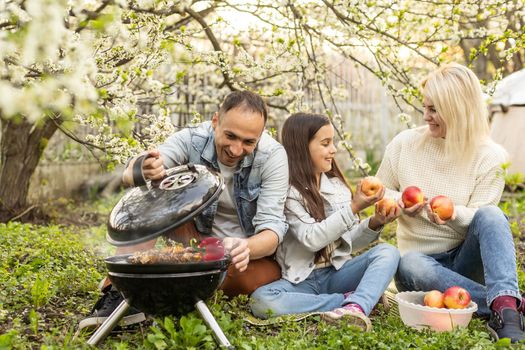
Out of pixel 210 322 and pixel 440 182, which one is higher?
pixel 440 182

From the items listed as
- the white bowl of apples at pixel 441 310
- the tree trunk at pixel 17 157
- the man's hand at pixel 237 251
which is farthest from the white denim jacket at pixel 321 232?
the tree trunk at pixel 17 157

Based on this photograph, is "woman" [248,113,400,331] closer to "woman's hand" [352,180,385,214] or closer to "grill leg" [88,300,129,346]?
"woman's hand" [352,180,385,214]

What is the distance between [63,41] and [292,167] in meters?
1.61

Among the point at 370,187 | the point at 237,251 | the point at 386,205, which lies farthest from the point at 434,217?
the point at 237,251

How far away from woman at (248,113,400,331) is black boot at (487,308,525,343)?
0.59 meters

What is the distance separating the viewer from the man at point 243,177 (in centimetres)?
357

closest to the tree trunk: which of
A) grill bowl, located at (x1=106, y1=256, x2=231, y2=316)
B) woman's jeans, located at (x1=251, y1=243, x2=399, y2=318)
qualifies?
woman's jeans, located at (x1=251, y1=243, x2=399, y2=318)

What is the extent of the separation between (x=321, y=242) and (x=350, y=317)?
0.48 metres

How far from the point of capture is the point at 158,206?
2.83 meters

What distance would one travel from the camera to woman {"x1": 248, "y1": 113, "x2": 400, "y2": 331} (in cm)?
376

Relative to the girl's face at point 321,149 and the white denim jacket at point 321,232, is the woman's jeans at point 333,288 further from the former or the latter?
the girl's face at point 321,149

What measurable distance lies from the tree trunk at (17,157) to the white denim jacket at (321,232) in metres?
3.61

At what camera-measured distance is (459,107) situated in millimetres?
3951

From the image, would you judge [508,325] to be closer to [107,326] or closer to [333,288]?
[333,288]
